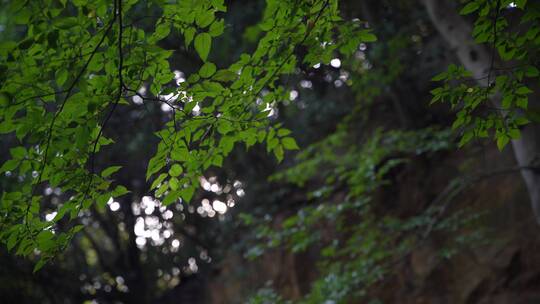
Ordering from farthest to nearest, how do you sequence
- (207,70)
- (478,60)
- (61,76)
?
1. (478,60)
2. (207,70)
3. (61,76)

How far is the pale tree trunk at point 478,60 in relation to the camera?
183 inches

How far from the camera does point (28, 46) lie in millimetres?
1744

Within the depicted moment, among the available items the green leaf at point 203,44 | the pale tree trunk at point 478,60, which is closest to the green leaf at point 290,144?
the green leaf at point 203,44

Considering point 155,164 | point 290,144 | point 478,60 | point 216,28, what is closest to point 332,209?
point 478,60

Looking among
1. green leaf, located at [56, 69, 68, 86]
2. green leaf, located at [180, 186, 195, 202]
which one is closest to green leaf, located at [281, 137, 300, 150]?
green leaf, located at [180, 186, 195, 202]

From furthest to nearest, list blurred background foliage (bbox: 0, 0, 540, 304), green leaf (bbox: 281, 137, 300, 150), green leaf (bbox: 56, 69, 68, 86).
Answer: blurred background foliage (bbox: 0, 0, 540, 304), green leaf (bbox: 281, 137, 300, 150), green leaf (bbox: 56, 69, 68, 86)

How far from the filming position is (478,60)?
4914mm

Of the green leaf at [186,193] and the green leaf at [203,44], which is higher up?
the green leaf at [203,44]

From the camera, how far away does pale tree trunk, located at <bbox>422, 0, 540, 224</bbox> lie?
15.3 ft

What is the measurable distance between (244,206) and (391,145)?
452 centimetres

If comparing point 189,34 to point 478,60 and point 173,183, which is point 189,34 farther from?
point 478,60

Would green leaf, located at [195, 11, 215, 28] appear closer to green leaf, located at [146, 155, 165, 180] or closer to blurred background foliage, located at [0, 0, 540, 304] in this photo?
green leaf, located at [146, 155, 165, 180]

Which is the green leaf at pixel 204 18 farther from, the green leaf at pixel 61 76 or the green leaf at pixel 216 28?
the green leaf at pixel 61 76

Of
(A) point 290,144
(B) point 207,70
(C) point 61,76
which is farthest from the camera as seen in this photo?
(A) point 290,144
